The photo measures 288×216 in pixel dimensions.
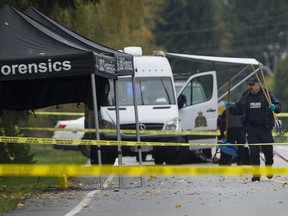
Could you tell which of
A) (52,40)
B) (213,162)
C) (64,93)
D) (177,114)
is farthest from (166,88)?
(52,40)

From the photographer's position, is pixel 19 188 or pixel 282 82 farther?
pixel 282 82

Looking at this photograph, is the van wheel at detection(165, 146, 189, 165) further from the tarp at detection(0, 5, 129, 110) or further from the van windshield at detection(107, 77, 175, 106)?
the tarp at detection(0, 5, 129, 110)

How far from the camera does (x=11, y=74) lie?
14.6 metres

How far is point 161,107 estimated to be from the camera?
22.1 meters

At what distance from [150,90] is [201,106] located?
1.39 meters

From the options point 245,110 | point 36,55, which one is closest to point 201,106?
point 245,110

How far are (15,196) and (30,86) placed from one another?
11.8 ft

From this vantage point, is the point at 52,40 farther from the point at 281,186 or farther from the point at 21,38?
the point at 281,186

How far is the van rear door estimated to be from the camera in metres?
23.0

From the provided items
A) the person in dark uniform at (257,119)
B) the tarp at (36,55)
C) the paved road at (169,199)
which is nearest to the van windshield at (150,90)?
the paved road at (169,199)

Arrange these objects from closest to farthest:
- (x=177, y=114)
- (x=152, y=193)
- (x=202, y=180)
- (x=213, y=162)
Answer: (x=152, y=193)
(x=202, y=180)
(x=177, y=114)
(x=213, y=162)

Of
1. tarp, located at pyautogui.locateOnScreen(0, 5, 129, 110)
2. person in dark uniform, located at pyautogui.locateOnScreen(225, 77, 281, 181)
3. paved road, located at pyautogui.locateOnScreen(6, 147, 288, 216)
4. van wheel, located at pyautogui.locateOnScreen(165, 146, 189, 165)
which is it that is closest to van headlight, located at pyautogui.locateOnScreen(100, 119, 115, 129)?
van wheel, located at pyautogui.locateOnScreen(165, 146, 189, 165)

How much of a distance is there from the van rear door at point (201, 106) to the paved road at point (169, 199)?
5.70 m

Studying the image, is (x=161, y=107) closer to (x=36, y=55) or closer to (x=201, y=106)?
(x=201, y=106)
